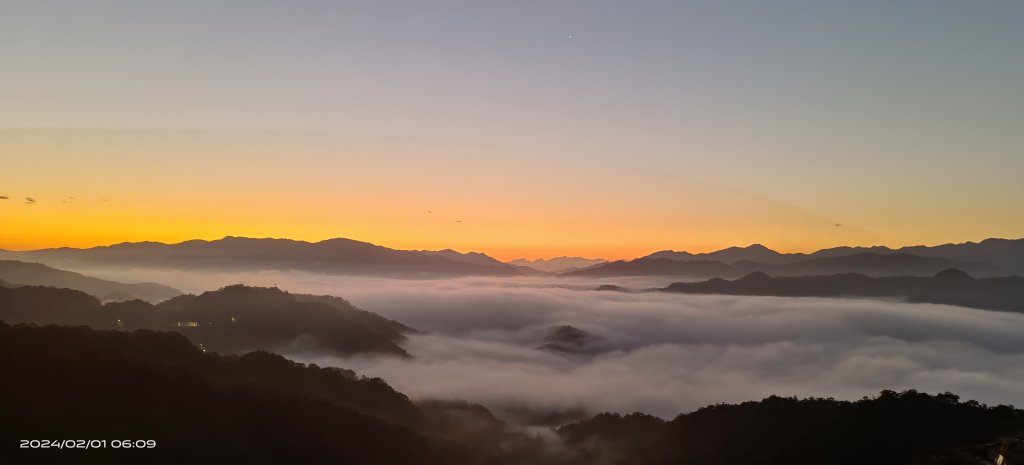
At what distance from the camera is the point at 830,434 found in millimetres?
119125

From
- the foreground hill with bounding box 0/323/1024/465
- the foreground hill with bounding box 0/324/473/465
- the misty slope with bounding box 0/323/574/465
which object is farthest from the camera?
the misty slope with bounding box 0/323/574/465

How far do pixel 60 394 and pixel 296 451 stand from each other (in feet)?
164

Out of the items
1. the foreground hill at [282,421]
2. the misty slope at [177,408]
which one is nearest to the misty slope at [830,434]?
the foreground hill at [282,421]

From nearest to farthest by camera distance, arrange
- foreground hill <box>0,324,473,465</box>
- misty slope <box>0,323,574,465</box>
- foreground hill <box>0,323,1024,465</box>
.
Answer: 1. foreground hill <box>0,324,473,465</box>
2. foreground hill <box>0,323,1024,465</box>
3. misty slope <box>0,323,574,465</box>

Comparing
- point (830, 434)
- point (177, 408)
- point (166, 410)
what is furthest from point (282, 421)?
point (830, 434)

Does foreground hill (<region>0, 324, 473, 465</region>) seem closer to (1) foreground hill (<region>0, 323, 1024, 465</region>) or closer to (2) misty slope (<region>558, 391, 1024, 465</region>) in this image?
(1) foreground hill (<region>0, 323, 1024, 465</region>)

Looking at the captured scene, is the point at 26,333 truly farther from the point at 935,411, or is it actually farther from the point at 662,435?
the point at 935,411

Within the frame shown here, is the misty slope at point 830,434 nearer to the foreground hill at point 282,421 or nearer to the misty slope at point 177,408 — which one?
the foreground hill at point 282,421

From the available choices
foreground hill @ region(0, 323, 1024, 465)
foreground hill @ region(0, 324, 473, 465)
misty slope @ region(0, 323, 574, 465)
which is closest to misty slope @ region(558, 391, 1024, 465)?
foreground hill @ region(0, 323, 1024, 465)

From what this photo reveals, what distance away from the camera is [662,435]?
162500mm

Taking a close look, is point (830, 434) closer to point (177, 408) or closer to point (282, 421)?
point (282, 421)

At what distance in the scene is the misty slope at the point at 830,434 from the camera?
103 m

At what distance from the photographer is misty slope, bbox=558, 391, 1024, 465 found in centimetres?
10269

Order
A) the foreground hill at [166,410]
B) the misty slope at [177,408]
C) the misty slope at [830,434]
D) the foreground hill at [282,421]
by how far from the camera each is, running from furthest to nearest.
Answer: the misty slope at [830,434]
the misty slope at [177,408]
the foreground hill at [282,421]
the foreground hill at [166,410]
